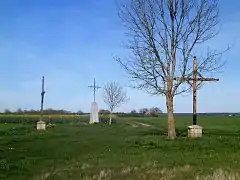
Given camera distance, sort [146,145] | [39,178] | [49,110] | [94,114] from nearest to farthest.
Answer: [39,178] → [146,145] → [94,114] → [49,110]

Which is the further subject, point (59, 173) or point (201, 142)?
point (201, 142)

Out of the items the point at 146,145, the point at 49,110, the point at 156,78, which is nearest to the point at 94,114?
the point at 156,78

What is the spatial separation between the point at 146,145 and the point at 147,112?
140 metres

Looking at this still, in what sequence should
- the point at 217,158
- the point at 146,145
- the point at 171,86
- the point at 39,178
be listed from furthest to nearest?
the point at 171,86, the point at 146,145, the point at 217,158, the point at 39,178

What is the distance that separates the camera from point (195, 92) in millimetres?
32625

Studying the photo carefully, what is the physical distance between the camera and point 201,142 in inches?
1037

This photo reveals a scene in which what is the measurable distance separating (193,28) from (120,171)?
2040 cm

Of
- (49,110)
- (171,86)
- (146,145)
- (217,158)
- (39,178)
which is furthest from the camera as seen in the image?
(49,110)

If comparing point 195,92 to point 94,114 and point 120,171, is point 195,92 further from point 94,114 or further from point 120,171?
point 94,114

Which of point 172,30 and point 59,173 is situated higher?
point 172,30

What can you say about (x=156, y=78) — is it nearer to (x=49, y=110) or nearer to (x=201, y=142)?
(x=201, y=142)

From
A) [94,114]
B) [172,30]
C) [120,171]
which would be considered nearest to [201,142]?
[172,30]

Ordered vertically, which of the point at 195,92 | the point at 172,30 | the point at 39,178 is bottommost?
the point at 39,178

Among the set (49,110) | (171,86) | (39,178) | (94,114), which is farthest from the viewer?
(49,110)
